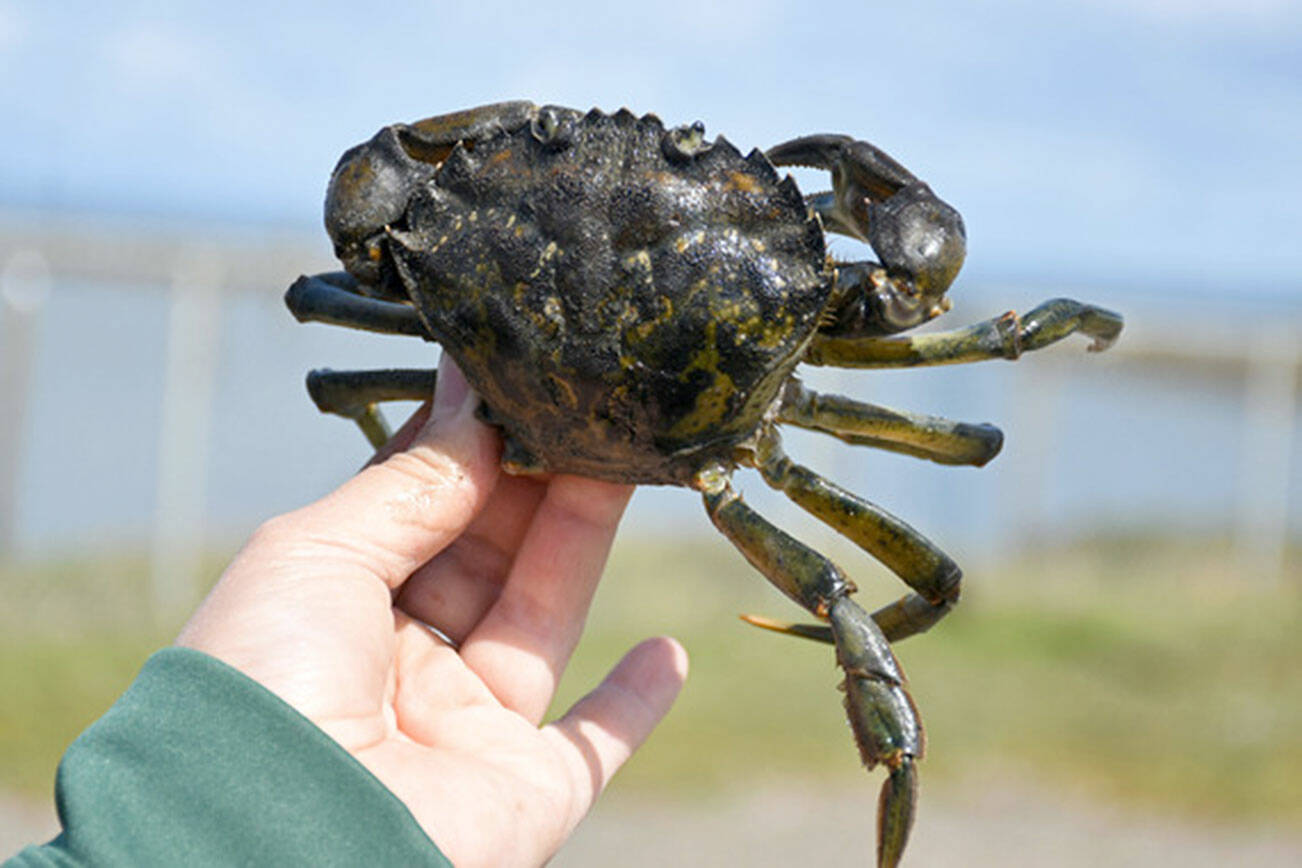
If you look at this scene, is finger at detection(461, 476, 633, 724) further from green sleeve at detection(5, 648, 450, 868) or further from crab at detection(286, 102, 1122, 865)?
green sleeve at detection(5, 648, 450, 868)

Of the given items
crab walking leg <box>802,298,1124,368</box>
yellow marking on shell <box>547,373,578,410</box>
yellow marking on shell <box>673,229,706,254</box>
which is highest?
yellow marking on shell <box>673,229,706,254</box>

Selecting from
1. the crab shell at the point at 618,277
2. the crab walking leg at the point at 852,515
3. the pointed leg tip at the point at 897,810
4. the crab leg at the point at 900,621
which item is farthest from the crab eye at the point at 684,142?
the pointed leg tip at the point at 897,810

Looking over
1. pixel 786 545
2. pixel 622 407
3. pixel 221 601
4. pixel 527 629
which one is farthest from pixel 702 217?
pixel 221 601

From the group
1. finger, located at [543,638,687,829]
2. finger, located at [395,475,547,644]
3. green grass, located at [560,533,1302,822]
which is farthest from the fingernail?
green grass, located at [560,533,1302,822]

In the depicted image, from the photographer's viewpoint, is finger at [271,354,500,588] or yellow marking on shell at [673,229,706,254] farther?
yellow marking on shell at [673,229,706,254]

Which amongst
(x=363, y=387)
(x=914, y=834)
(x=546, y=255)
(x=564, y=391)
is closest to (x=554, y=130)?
(x=546, y=255)
